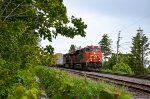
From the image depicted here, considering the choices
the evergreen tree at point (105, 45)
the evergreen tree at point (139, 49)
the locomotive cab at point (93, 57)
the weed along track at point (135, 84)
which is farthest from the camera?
the evergreen tree at point (105, 45)

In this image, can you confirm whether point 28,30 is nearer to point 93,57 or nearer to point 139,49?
point 93,57

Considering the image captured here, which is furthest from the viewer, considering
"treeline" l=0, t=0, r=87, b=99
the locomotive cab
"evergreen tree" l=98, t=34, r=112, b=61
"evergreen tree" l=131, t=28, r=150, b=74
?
"evergreen tree" l=98, t=34, r=112, b=61

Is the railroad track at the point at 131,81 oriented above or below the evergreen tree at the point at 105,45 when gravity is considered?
below

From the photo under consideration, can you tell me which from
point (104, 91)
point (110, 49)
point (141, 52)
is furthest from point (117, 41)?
point (104, 91)

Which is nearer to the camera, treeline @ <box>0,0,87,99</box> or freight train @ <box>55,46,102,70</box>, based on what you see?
treeline @ <box>0,0,87,99</box>

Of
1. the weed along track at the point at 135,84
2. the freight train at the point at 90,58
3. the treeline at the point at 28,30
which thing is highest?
the freight train at the point at 90,58

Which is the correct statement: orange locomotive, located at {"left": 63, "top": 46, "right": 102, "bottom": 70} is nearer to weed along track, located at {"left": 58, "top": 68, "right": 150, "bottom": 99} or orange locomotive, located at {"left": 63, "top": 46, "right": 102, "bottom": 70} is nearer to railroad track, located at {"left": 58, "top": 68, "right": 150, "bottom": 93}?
railroad track, located at {"left": 58, "top": 68, "right": 150, "bottom": 93}

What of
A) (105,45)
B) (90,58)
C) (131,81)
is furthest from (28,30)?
(105,45)

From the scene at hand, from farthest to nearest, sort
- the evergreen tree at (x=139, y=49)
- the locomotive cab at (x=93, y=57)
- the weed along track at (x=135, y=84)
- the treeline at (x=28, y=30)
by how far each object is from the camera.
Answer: the evergreen tree at (x=139, y=49), the locomotive cab at (x=93, y=57), the weed along track at (x=135, y=84), the treeline at (x=28, y=30)

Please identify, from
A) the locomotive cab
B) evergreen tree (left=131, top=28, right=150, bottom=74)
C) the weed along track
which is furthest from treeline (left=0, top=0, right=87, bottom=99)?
evergreen tree (left=131, top=28, right=150, bottom=74)

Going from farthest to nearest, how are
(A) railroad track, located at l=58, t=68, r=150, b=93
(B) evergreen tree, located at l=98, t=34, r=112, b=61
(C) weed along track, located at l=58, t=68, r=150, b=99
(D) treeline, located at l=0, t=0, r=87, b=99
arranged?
(B) evergreen tree, located at l=98, t=34, r=112, b=61
(A) railroad track, located at l=58, t=68, r=150, b=93
(C) weed along track, located at l=58, t=68, r=150, b=99
(D) treeline, located at l=0, t=0, r=87, b=99

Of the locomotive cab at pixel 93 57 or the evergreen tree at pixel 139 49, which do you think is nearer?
the locomotive cab at pixel 93 57

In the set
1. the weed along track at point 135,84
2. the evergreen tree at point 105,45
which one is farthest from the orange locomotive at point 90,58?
the evergreen tree at point 105,45

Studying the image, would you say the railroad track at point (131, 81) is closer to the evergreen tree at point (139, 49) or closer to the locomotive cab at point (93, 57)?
the locomotive cab at point (93, 57)
